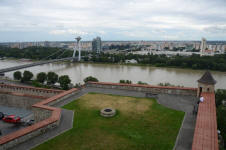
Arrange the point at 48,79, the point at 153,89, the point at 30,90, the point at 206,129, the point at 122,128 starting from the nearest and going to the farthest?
the point at 206,129 → the point at 122,128 → the point at 153,89 → the point at 30,90 → the point at 48,79

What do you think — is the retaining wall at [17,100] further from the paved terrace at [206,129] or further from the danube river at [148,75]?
the danube river at [148,75]

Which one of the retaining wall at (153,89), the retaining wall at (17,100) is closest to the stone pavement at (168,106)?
the retaining wall at (153,89)

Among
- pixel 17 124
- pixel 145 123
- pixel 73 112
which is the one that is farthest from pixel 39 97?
pixel 145 123

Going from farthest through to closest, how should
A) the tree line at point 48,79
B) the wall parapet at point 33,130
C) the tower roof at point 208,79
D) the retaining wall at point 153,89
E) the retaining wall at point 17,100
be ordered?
the tree line at point 48,79 → the retaining wall at point 17,100 → the retaining wall at point 153,89 → the tower roof at point 208,79 → the wall parapet at point 33,130

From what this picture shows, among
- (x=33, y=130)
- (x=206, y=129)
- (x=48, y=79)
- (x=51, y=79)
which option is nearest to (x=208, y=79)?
(x=206, y=129)

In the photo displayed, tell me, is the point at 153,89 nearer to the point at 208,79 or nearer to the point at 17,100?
the point at 208,79
